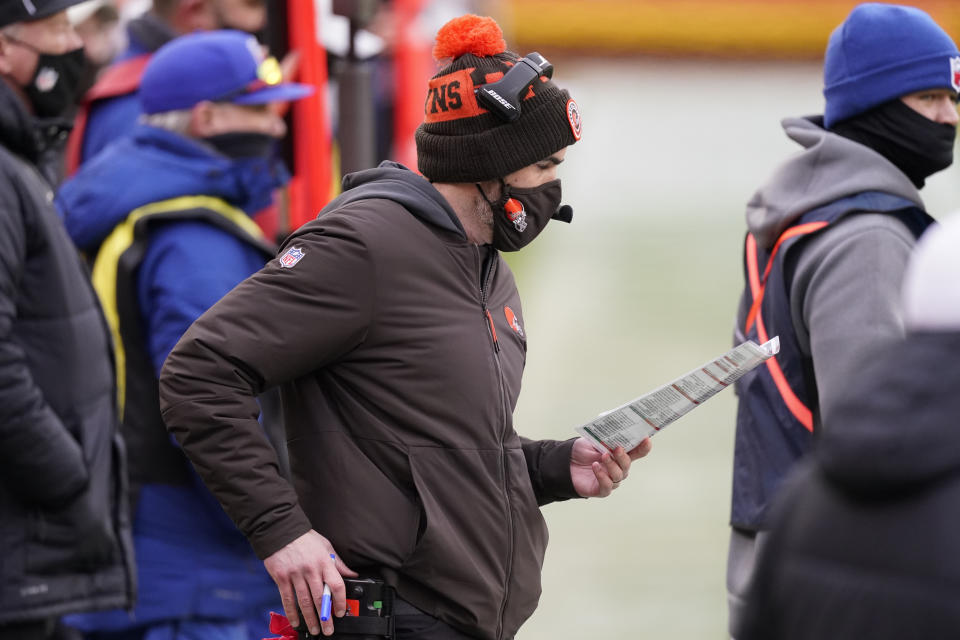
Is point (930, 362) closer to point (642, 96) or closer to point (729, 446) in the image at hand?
point (729, 446)

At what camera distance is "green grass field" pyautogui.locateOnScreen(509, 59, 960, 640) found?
5293 millimetres

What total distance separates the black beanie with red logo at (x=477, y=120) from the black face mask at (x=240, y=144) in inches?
55.8

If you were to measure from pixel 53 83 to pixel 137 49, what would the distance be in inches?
77.6

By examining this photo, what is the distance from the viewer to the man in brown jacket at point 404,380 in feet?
7.63

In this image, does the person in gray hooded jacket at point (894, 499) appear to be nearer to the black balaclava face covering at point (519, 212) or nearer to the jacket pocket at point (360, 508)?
the jacket pocket at point (360, 508)

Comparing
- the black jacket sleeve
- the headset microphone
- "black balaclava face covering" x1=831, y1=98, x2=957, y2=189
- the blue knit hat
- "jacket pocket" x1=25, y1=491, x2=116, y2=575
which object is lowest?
"jacket pocket" x1=25, y1=491, x2=116, y2=575

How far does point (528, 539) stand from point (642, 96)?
17.0m

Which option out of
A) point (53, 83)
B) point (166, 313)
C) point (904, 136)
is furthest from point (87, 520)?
point (904, 136)

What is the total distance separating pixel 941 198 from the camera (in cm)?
1195

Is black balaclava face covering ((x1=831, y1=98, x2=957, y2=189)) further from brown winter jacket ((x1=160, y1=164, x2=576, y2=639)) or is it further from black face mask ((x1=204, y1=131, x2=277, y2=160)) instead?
black face mask ((x1=204, y1=131, x2=277, y2=160))

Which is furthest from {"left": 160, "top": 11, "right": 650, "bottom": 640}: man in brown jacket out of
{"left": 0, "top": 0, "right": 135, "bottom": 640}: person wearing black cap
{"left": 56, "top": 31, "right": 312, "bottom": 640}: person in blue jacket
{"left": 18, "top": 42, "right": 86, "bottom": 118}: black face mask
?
{"left": 18, "top": 42, "right": 86, "bottom": 118}: black face mask

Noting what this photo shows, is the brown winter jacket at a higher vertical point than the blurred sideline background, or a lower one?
higher

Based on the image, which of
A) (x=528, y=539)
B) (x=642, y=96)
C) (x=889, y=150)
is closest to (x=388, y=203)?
(x=528, y=539)

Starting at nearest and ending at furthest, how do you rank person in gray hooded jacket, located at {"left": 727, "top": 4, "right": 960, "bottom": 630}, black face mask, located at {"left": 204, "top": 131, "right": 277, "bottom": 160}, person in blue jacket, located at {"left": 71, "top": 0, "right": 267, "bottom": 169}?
person in gray hooded jacket, located at {"left": 727, "top": 4, "right": 960, "bottom": 630}
black face mask, located at {"left": 204, "top": 131, "right": 277, "bottom": 160}
person in blue jacket, located at {"left": 71, "top": 0, "right": 267, "bottom": 169}
